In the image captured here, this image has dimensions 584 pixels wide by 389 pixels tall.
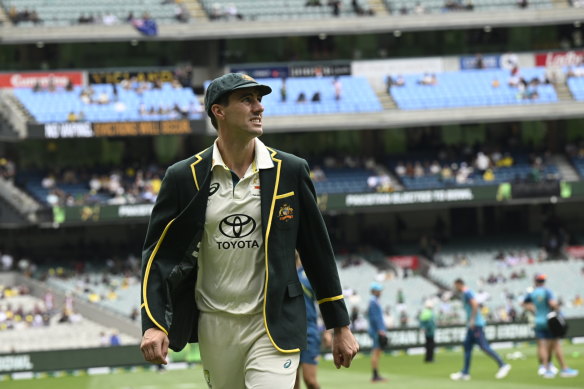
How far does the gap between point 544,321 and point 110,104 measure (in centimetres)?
2584

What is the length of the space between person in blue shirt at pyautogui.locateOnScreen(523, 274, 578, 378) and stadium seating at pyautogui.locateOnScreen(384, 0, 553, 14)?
27.0m

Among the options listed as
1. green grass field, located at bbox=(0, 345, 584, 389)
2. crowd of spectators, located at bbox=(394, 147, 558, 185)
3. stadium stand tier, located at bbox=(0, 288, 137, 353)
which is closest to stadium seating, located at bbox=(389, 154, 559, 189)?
crowd of spectators, located at bbox=(394, 147, 558, 185)

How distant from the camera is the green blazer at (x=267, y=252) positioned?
20.4ft

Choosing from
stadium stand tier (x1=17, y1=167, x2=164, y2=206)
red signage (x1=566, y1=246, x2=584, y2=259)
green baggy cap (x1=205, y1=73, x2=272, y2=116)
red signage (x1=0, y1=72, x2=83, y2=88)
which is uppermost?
green baggy cap (x1=205, y1=73, x2=272, y2=116)

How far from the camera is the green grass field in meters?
21.5

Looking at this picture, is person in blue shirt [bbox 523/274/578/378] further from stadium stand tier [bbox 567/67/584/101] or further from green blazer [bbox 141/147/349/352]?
stadium stand tier [bbox 567/67/584/101]

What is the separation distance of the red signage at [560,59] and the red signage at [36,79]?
18755mm

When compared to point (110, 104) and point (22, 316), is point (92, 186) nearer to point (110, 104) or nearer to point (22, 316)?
point (110, 104)

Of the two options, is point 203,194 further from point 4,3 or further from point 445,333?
point 4,3

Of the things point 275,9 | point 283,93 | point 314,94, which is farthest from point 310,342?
point 275,9

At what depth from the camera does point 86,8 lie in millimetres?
45594

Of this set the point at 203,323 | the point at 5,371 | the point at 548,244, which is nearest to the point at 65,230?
the point at 5,371

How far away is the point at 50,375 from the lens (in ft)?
95.0

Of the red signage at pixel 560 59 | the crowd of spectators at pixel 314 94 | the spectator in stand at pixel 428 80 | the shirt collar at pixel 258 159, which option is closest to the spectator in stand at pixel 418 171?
the spectator in stand at pixel 428 80
